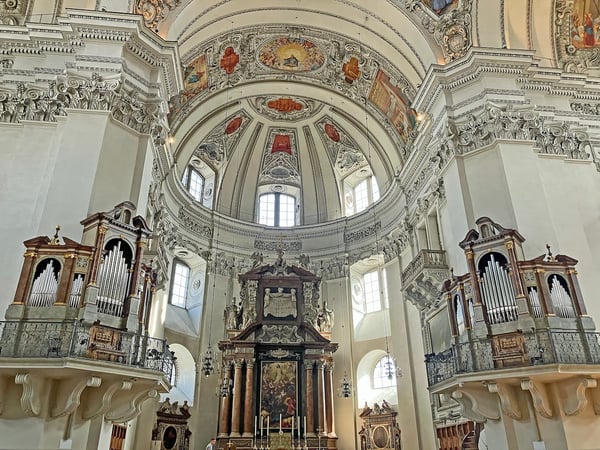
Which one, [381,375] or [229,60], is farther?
[381,375]

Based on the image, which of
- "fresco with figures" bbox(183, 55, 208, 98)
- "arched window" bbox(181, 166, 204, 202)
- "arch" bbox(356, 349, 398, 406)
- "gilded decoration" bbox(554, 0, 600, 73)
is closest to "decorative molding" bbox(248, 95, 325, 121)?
"fresco with figures" bbox(183, 55, 208, 98)

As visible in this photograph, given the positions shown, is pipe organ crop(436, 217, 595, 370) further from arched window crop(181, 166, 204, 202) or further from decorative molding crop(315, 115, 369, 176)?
arched window crop(181, 166, 204, 202)

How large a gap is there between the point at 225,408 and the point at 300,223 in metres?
8.44

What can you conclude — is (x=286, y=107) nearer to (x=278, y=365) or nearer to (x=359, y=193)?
(x=359, y=193)

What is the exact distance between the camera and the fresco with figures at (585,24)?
41.3 feet

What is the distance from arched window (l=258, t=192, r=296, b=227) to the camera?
20.2 m

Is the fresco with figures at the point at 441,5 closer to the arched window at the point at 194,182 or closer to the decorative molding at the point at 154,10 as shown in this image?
the decorative molding at the point at 154,10

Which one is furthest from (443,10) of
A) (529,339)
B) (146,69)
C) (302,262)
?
(302,262)

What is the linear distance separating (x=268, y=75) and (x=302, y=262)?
7.28 m

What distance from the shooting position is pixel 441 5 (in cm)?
1270

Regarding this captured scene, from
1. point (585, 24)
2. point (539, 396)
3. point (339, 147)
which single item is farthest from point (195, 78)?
point (539, 396)

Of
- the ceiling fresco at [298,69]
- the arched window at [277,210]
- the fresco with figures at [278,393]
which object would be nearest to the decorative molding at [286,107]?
the ceiling fresco at [298,69]

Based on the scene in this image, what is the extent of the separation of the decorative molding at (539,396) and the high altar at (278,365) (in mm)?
7691

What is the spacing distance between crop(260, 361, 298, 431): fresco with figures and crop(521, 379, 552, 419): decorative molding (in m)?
8.42
